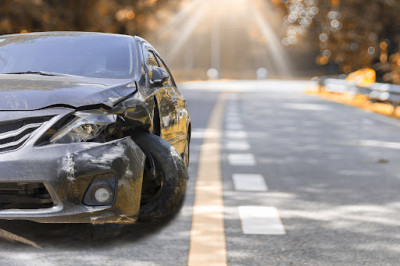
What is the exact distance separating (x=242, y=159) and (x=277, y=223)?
11.9ft

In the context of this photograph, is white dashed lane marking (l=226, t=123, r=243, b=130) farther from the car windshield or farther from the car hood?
the car hood

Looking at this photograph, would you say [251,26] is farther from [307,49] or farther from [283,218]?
[283,218]

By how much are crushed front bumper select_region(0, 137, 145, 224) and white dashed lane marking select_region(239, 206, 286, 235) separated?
1.11 m

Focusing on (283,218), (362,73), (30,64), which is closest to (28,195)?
(30,64)

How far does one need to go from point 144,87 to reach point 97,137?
945 millimetres

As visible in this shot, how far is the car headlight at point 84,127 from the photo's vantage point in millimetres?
4164

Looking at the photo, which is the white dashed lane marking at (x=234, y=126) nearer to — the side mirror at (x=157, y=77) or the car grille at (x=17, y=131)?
the side mirror at (x=157, y=77)

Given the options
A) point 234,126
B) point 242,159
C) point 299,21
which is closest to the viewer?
point 242,159

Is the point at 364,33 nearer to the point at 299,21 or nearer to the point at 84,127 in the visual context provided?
the point at 299,21

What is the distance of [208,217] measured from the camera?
5434 millimetres

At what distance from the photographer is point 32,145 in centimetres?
407

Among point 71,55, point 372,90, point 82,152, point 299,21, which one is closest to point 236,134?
point 71,55

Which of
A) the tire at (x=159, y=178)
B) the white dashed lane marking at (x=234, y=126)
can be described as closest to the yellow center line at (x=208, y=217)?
the tire at (x=159, y=178)

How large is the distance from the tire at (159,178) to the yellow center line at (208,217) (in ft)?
0.96
